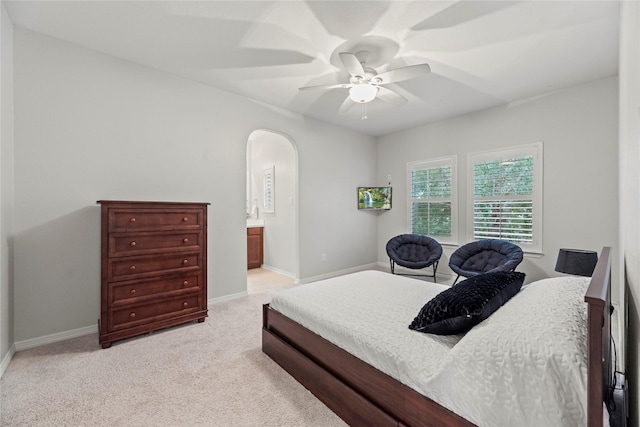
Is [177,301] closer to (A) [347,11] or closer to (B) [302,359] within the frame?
(B) [302,359]

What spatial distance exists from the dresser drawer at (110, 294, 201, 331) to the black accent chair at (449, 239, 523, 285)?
3.32 meters

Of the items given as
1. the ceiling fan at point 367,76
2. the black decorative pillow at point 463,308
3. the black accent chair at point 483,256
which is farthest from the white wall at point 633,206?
the black accent chair at point 483,256

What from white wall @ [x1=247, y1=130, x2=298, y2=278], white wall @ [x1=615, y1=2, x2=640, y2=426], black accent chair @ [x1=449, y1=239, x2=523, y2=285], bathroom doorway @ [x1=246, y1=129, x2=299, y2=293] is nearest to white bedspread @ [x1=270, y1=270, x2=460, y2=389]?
white wall @ [x1=615, y1=2, x2=640, y2=426]

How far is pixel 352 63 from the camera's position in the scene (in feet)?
7.82

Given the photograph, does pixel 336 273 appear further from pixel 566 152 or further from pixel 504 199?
pixel 566 152

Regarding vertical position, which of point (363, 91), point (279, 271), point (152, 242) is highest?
point (363, 91)

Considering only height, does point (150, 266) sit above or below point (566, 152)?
below

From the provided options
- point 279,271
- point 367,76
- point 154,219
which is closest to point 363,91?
point 367,76

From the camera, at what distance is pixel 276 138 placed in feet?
17.5

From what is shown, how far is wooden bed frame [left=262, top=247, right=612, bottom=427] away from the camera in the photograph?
802 millimetres

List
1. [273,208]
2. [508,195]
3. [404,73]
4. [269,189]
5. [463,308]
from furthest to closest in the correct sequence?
[269,189]
[273,208]
[508,195]
[404,73]
[463,308]

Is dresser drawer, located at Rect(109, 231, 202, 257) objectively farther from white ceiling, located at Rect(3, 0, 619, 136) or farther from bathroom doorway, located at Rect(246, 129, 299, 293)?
white ceiling, located at Rect(3, 0, 619, 136)

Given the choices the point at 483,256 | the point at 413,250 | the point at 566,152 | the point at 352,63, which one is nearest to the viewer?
the point at 352,63

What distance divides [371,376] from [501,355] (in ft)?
2.08
